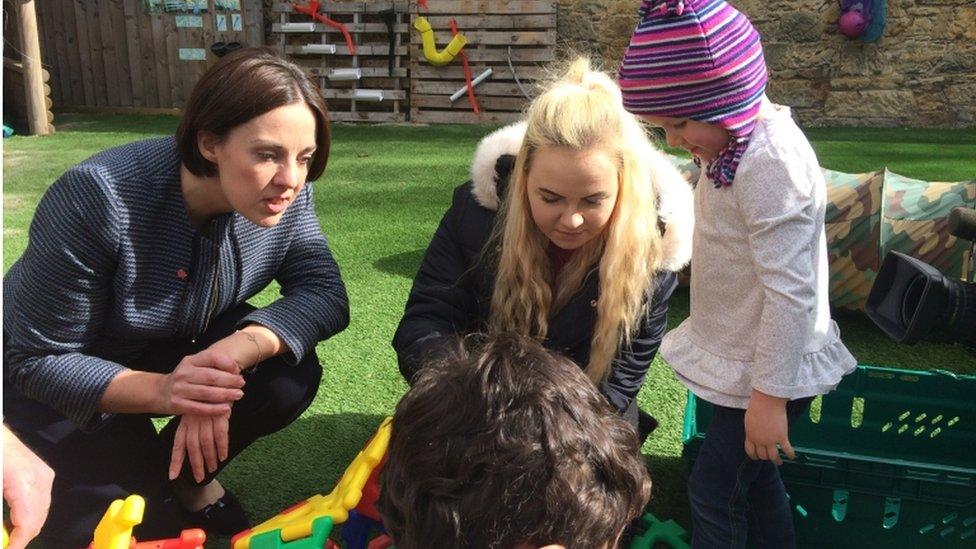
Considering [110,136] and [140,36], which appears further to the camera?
[140,36]

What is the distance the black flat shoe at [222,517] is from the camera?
1.73m

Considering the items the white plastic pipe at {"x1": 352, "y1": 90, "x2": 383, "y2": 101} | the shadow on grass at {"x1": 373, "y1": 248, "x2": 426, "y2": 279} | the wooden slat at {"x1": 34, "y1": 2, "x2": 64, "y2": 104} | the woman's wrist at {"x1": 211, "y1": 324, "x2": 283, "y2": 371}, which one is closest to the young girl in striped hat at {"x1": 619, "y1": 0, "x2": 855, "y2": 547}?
the woman's wrist at {"x1": 211, "y1": 324, "x2": 283, "y2": 371}

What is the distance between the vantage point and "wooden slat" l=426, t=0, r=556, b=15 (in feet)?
26.7

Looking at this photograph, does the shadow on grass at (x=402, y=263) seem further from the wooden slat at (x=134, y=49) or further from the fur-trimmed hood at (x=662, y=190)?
the wooden slat at (x=134, y=49)

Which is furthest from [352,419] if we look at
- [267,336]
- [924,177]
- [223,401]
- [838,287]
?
[924,177]

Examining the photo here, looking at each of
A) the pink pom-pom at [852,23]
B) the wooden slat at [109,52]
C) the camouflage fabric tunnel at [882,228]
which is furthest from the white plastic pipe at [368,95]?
the camouflage fabric tunnel at [882,228]

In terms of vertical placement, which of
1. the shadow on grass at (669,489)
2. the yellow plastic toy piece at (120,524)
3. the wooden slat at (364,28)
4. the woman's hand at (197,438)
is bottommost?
the shadow on grass at (669,489)

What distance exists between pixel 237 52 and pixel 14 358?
2.19 ft

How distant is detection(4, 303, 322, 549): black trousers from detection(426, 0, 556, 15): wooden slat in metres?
6.86

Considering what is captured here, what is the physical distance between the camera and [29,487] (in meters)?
1.16

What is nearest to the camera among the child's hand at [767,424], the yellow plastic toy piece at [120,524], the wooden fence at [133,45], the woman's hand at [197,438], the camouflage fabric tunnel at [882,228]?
the yellow plastic toy piece at [120,524]

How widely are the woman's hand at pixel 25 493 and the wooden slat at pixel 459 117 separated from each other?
7269mm

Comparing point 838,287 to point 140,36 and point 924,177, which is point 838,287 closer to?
point 924,177

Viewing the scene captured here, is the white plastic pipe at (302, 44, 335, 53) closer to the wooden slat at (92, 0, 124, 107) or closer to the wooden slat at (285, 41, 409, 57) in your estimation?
the wooden slat at (285, 41, 409, 57)
